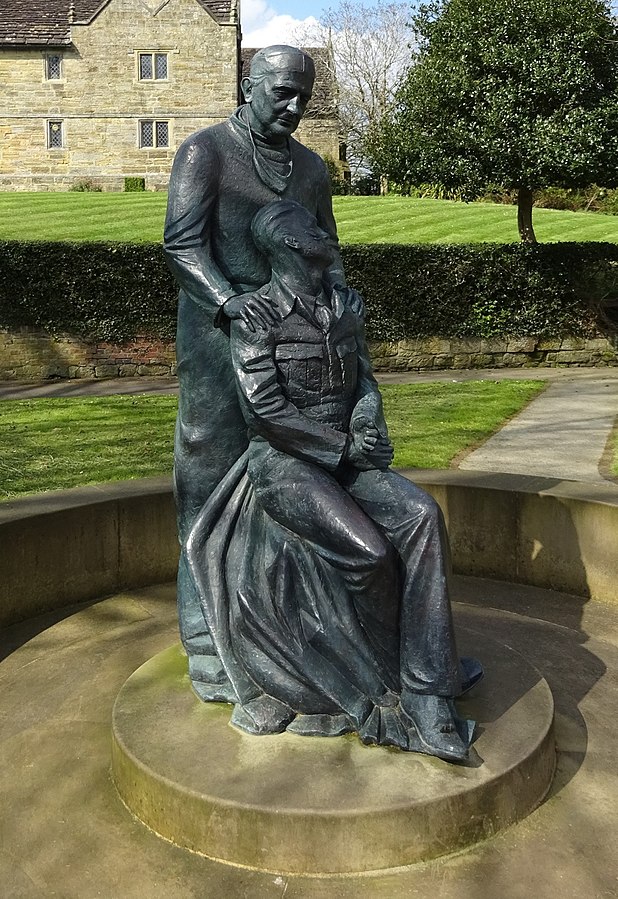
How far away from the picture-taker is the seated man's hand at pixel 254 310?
3.27 m

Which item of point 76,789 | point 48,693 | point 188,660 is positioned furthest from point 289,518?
point 48,693

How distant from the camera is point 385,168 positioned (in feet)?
58.1

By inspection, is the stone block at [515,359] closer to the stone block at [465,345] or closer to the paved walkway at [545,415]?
the paved walkway at [545,415]

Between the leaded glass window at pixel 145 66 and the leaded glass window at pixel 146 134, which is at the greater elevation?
the leaded glass window at pixel 145 66

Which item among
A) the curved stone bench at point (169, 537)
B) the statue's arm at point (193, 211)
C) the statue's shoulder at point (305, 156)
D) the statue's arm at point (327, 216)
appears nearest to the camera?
the statue's arm at point (193, 211)

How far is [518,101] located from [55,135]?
30.9m

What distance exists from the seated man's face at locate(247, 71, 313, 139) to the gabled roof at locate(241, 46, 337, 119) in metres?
42.5

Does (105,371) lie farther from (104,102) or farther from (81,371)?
(104,102)

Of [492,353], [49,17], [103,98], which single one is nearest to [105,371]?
[492,353]

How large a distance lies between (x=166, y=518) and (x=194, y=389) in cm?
189

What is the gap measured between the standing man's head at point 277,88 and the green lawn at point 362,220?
69.9 feet

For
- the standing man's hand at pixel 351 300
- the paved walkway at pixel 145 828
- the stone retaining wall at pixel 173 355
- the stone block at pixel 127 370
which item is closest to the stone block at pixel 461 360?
the stone retaining wall at pixel 173 355

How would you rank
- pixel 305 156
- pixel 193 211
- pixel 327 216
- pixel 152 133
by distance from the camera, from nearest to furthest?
pixel 193 211 → pixel 305 156 → pixel 327 216 → pixel 152 133

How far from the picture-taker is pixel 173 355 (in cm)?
1631
